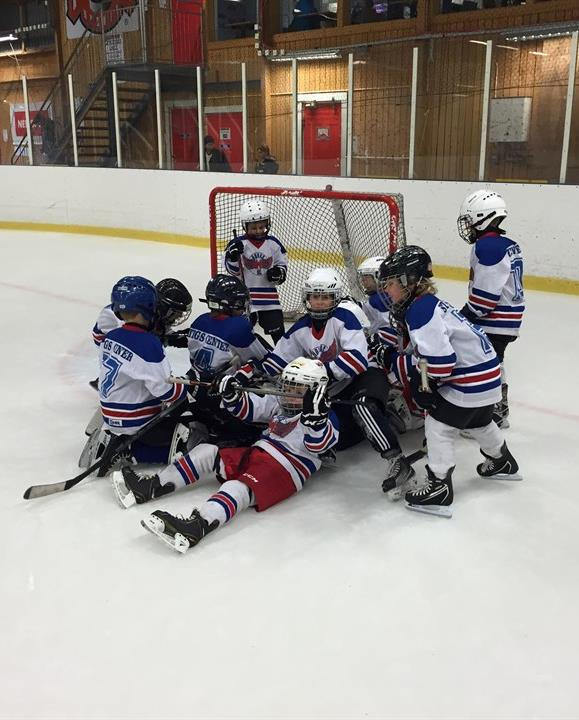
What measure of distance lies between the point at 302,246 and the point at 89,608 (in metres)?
4.17

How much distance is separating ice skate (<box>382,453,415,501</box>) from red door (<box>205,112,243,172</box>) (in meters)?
6.10

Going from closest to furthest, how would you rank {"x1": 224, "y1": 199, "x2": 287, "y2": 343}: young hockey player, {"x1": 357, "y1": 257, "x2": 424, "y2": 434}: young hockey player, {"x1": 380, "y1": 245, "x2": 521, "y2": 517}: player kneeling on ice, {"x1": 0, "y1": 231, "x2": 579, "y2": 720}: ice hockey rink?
{"x1": 0, "y1": 231, "x2": 579, "y2": 720}: ice hockey rink → {"x1": 380, "y1": 245, "x2": 521, "y2": 517}: player kneeling on ice → {"x1": 357, "y1": 257, "x2": 424, "y2": 434}: young hockey player → {"x1": 224, "y1": 199, "x2": 287, "y2": 343}: young hockey player

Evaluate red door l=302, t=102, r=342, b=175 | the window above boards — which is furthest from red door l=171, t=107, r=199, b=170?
the window above boards

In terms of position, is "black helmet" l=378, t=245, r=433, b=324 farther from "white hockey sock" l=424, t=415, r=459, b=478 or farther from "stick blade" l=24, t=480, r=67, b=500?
"stick blade" l=24, t=480, r=67, b=500

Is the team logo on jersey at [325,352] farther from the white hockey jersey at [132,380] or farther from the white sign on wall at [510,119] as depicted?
the white sign on wall at [510,119]

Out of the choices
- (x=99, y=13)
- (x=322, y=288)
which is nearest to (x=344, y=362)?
(x=322, y=288)

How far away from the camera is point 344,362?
2.43m

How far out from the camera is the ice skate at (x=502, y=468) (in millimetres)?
2436

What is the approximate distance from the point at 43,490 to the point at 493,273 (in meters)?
1.83

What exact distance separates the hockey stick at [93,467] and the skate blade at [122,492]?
0.35 feet

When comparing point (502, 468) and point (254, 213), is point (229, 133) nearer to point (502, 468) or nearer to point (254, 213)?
point (254, 213)

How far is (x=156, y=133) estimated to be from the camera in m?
8.52

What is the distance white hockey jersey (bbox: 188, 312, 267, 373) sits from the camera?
2.69 meters

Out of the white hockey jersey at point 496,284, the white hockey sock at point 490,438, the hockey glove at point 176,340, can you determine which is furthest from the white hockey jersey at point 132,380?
the white hockey jersey at point 496,284
